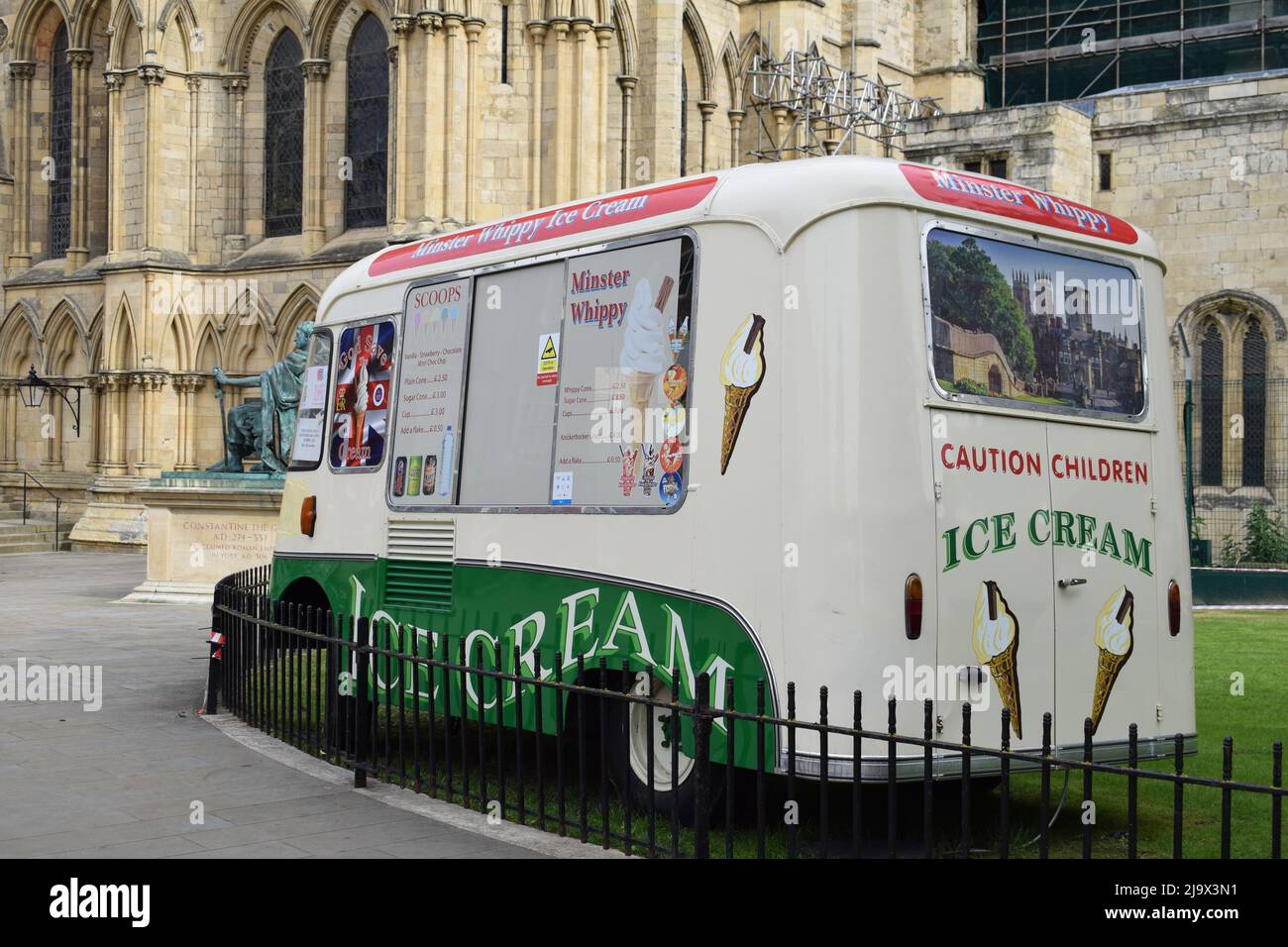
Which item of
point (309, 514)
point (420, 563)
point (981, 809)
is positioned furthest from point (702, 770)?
point (309, 514)

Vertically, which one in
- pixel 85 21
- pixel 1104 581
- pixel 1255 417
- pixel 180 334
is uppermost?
pixel 85 21

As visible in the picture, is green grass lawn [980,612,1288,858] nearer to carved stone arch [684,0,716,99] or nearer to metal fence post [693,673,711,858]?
metal fence post [693,673,711,858]

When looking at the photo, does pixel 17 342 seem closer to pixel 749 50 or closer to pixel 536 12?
pixel 536 12

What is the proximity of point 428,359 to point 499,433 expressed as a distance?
963 mm

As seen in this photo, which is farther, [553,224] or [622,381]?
[553,224]

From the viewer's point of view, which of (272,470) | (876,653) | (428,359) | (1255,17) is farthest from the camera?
(1255,17)

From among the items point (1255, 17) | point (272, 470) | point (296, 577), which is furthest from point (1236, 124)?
point (296, 577)

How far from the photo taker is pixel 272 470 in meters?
20.7

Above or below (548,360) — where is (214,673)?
below

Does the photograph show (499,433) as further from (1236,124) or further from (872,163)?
(1236,124)

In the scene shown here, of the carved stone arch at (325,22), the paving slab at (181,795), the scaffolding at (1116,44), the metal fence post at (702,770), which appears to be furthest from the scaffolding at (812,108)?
the metal fence post at (702,770)

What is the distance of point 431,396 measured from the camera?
960 centimetres

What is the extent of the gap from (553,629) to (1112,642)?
2.81 metres

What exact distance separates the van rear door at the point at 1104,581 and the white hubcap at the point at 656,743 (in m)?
1.79
